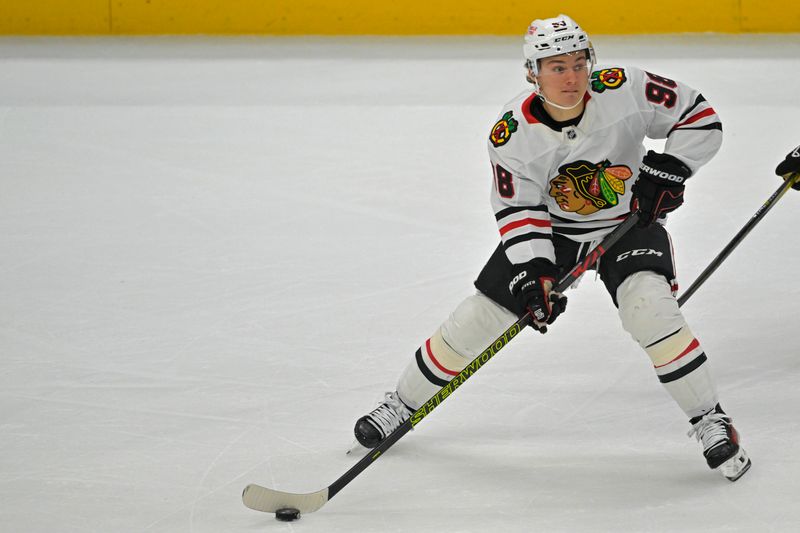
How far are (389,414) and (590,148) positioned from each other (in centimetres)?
76

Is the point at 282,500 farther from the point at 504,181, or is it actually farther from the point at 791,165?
the point at 791,165

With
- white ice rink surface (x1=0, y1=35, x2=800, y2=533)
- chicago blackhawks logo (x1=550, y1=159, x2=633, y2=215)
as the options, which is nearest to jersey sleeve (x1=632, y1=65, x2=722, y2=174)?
chicago blackhawks logo (x1=550, y1=159, x2=633, y2=215)

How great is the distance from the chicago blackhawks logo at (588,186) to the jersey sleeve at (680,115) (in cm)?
13

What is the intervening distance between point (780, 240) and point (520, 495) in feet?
6.08

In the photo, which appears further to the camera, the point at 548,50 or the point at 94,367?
the point at 94,367

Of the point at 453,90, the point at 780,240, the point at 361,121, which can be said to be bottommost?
the point at 780,240

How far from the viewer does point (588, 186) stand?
103 inches

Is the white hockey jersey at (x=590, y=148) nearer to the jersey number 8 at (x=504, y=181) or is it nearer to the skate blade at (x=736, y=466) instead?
the jersey number 8 at (x=504, y=181)

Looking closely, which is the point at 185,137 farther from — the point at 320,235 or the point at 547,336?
the point at 547,336

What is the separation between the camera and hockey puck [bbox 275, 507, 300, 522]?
2375 mm

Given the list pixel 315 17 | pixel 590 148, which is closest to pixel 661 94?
pixel 590 148

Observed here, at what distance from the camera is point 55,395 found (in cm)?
302

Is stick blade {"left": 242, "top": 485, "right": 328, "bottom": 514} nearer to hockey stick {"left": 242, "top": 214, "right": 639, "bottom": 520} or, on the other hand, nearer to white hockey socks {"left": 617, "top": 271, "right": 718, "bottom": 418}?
hockey stick {"left": 242, "top": 214, "right": 639, "bottom": 520}

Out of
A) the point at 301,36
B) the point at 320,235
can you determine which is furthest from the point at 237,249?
→ the point at 301,36
